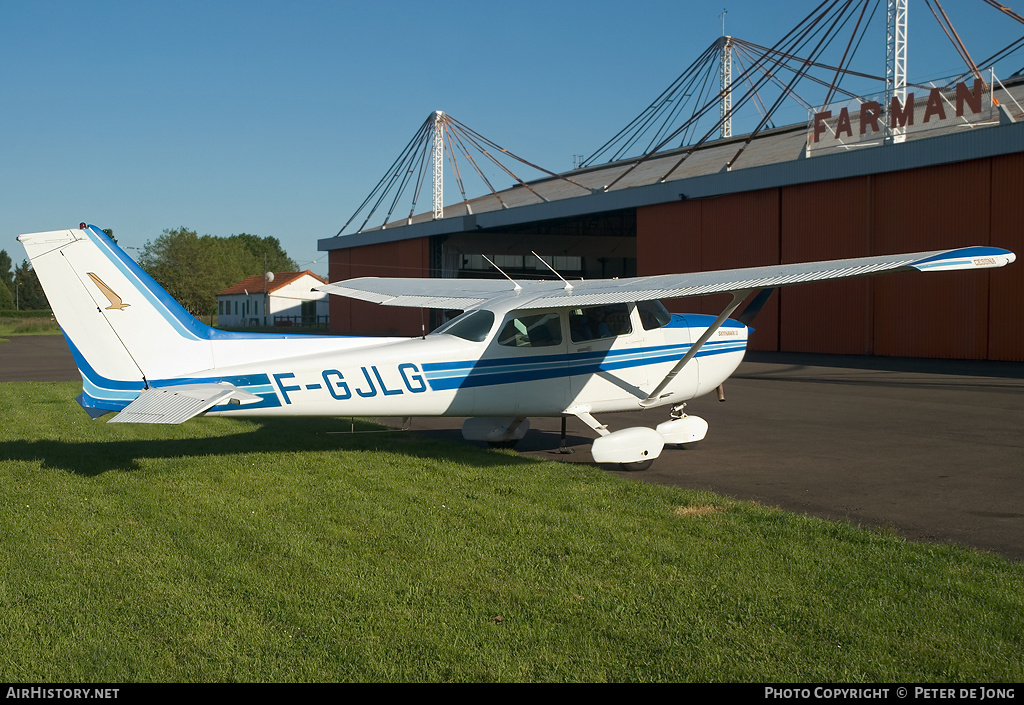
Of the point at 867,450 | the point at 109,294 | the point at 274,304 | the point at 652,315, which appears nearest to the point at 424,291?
the point at 652,315

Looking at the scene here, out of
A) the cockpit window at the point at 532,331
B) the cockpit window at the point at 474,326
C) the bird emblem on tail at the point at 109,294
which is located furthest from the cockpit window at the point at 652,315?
the bird emblem on tail at the point at 109,294

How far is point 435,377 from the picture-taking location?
8.97 m

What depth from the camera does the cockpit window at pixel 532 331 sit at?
9336 millimetres

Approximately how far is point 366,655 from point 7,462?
691cm

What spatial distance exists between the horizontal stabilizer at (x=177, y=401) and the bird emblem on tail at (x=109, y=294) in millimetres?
841

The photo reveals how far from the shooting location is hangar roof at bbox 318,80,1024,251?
22.3 m

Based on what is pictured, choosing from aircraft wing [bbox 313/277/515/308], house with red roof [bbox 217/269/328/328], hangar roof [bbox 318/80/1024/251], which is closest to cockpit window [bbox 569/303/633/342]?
aircraft wing [bbox 313/277/515/308]

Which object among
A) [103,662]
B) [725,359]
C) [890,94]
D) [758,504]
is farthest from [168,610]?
[890,94]

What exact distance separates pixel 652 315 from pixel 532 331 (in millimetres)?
1684

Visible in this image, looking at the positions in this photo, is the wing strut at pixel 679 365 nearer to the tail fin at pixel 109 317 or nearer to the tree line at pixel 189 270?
the tail fin at pixel 109 317

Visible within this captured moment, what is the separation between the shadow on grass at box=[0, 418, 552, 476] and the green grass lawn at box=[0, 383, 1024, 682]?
3.37 feet

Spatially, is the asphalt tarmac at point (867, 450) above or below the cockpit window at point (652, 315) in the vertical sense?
below

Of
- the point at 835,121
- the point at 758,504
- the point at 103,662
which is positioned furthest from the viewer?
the point at 835,121
